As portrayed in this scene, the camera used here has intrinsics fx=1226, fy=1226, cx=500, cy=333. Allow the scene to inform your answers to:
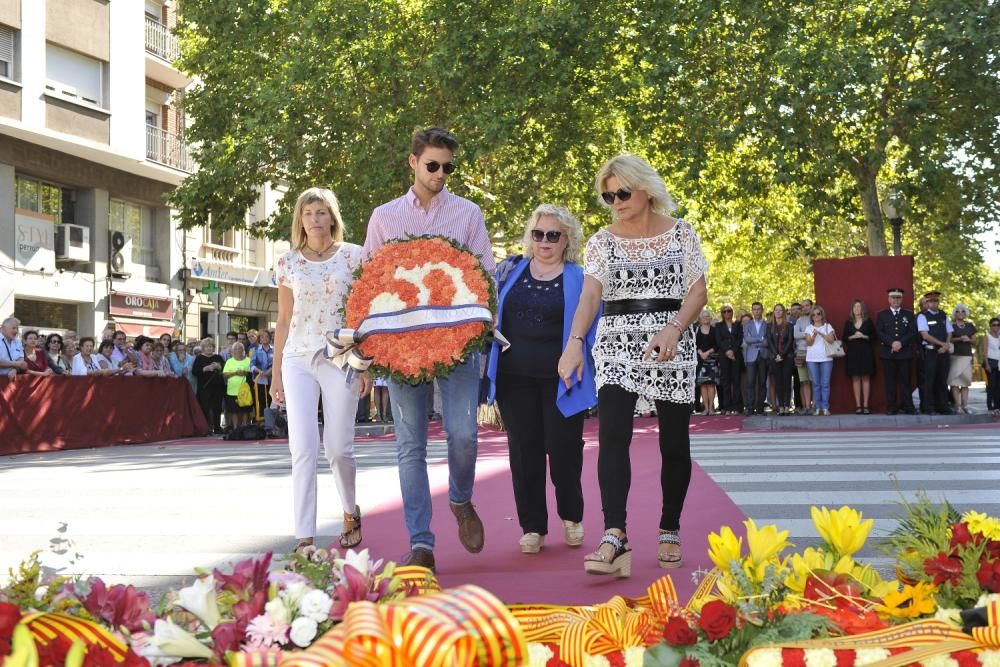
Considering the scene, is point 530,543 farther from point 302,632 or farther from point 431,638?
point 431,638

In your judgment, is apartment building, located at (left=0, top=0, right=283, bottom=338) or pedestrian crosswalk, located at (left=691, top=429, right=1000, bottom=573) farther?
apartment building, located at (left=0, top=0, right=283, bottom=338)

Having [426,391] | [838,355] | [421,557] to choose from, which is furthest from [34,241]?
[421,557]

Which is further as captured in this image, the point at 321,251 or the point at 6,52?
the point at 6,52

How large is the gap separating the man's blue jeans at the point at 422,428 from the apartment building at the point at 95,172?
81.7 feet

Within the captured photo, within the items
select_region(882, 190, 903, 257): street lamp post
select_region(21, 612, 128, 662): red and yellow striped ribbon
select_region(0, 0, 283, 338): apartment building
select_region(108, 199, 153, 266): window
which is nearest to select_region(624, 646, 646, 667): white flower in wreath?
select_region(21, 612, 128, 662): red and yellow striped ribbon

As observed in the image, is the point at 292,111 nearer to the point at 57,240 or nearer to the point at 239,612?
the point at 57,240

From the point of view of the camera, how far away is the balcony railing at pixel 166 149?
36.3m

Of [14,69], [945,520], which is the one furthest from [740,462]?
[14,69]

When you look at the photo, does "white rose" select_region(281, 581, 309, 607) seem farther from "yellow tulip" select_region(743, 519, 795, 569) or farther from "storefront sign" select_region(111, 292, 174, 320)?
"storefront sign" select_region(111, 292, 174, 320)

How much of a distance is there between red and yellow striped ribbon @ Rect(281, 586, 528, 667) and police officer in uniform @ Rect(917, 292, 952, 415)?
19830 mm

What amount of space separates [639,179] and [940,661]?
3867 millimetres

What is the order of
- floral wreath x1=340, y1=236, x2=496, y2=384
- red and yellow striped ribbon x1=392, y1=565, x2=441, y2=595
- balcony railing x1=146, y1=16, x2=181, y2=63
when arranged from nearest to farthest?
red and yellow striped ribbon x1=392, y1=565, x2=441, y2=595
floral wreath x1=340, y1=236, x2=496, y2=384
balcony railing x1=146, y1=16, x2=181, y2=63

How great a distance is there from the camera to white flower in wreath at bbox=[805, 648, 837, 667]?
2.49 m

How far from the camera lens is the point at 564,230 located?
6.88 metres
